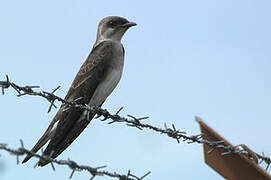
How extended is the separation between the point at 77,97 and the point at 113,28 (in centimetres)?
170

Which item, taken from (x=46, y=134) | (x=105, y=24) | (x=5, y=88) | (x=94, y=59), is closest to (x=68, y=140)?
(x=46, y=134)

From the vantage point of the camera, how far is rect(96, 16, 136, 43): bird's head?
802 centimetres

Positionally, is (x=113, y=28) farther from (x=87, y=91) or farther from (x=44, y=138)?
(x=44, y=138)

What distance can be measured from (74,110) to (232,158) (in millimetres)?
3192

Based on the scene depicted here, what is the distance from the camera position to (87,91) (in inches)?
274

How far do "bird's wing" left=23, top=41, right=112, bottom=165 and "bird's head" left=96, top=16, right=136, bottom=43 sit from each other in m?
0.41

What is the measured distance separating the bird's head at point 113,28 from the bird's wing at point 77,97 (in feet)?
1.34

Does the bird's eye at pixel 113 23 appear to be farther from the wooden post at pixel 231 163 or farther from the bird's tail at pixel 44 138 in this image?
the wooden post at pixel 231 163

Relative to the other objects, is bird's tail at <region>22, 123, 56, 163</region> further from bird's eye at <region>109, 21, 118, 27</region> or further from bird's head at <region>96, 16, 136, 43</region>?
bird's eye at <region>109, 21, 118, 27</region>

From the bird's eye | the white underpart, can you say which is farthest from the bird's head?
the white underpart

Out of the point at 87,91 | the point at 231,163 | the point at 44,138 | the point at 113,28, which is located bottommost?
the point at 44,138

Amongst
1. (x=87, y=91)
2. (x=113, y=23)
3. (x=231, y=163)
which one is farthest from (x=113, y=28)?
(x=231, y=163)

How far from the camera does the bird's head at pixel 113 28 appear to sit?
26.3 feet

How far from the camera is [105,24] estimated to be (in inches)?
327
